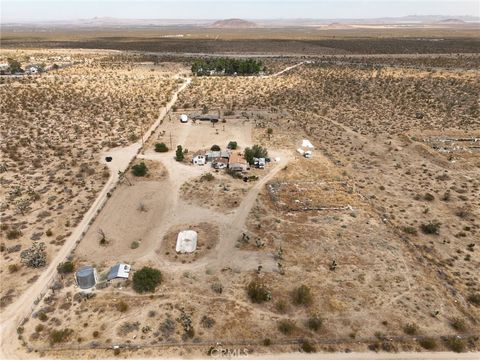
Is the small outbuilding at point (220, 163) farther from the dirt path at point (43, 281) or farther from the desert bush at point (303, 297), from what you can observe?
the desert bush at point (303, 297)

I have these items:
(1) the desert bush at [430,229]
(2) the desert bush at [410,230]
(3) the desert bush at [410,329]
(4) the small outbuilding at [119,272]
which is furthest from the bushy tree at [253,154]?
(3) the desert bush at [410,329]

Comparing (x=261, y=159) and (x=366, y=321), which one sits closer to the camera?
(x=366, y=321)

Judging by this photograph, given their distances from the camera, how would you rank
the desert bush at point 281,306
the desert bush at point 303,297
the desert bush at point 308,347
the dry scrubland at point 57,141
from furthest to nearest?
1. the dry scrubland at point 57,141
2. the desert bush at point 303,297
3. the desert bush at point 281,306
4. the desert bush at point 308,347

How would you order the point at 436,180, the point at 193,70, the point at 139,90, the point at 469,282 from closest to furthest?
the point at 469,282
the point at 436,180
the point at 139,90
the point at 193,70

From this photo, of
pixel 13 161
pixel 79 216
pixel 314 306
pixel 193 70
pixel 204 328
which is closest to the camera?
pixel 204 328

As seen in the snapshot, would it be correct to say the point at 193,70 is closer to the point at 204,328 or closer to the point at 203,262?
the point at 203,262

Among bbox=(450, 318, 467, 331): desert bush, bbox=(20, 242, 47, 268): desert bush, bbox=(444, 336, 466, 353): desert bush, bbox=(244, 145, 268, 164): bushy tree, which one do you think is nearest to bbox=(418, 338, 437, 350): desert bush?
bbox=(444, 336, 466, 353): desert bush

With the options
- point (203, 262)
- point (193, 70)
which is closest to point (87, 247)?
point (203, 262)
